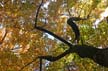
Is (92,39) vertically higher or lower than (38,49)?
higher

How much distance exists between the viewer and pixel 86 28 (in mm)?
10055

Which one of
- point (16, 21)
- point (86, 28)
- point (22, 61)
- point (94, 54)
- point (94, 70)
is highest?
point (94, 54)

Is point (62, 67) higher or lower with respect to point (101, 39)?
lower

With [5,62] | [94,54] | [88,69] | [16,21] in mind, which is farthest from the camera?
[16,21]

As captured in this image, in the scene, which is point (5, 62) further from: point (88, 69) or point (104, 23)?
point (104, 23)

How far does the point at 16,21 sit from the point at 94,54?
805 centimetres

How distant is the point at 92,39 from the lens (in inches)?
427

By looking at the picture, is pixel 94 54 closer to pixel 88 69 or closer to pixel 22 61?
pixel 88 69

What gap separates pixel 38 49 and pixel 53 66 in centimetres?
260

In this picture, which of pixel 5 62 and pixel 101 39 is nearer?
pixel 101 39

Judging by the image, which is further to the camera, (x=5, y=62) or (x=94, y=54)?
(x=5, y=62)

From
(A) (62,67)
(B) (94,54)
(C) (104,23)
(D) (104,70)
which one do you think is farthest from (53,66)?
(B) (94,54)

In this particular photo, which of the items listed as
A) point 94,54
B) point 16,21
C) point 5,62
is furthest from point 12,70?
point 94,54

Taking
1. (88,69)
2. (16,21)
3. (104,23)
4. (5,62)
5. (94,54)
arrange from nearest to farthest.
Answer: (94,54) < (104,23) < (88,69) < (5,62) < (16,21)
